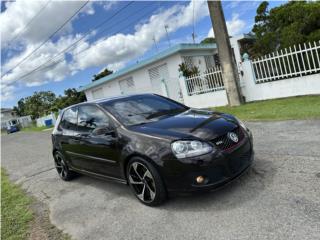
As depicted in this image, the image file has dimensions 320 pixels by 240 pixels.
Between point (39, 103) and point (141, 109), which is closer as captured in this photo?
point (141, 109)

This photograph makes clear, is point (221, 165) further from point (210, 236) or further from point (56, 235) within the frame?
point (56, 235)

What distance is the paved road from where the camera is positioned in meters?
2.94

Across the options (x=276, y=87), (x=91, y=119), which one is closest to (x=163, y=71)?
(x=276, y=87)

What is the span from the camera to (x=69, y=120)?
566cm

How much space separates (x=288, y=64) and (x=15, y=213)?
9.02 m

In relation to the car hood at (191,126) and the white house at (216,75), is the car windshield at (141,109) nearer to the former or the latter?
the car hood at (191,126)

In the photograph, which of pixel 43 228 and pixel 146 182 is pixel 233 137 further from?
pixel 43 228

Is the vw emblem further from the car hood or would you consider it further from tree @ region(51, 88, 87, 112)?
tree @ region(51, 88, 87, 112)

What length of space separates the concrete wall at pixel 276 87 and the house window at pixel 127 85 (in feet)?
35.3

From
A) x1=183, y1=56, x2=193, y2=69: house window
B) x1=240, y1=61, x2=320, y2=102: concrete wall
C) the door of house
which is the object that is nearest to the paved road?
x1=240, y1=61, x2=320, y2=102: concrete wall

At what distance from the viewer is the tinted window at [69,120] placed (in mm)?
5427

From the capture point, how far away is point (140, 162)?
379cm

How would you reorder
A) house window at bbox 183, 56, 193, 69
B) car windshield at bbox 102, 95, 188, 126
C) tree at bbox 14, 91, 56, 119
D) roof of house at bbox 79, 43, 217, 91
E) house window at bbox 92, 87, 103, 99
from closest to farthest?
car windshield at bbox 102, 95, 188, 126
roof of house at bbox 79, 43, 217, 91
house window at bbox 183, 56, 193, 69
house window at bbox 92, 87, 103, 99
tree at bbox 14, 91, 56, 119

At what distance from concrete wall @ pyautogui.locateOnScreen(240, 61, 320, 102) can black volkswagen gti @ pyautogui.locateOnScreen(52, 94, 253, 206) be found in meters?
6.28
